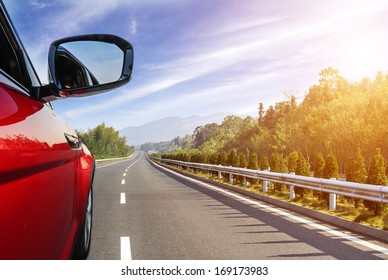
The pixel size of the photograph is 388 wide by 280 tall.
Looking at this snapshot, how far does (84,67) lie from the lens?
2602 millimetres

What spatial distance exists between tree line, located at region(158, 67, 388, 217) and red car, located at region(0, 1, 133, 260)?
7.74 meters

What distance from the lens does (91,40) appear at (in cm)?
238

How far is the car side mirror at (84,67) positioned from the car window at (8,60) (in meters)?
0.19

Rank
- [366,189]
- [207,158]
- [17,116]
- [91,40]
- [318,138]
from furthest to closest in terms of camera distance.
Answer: [318,138], [207,158], [366,189], [91,40], [17,116]

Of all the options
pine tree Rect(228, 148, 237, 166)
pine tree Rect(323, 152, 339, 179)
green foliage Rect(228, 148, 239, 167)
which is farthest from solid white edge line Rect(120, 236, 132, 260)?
pine tree Rect(228, 148, 237, 166)

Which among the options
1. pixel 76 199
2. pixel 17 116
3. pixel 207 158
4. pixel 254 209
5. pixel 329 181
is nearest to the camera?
pixel 17 116

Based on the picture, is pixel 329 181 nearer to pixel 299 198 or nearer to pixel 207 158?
pixel 299 198

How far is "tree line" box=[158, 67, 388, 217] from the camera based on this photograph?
464 inches

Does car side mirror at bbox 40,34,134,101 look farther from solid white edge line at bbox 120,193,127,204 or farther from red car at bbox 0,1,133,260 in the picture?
solid white edge line at bbox 120,193,127,204

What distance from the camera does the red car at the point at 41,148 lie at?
4.12 ft

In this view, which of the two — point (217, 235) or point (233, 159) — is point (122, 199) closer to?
point (217, 235)

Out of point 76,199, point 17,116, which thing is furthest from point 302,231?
point 17,116

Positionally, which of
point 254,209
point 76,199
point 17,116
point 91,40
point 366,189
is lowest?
point 254,209
